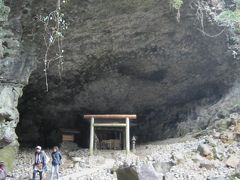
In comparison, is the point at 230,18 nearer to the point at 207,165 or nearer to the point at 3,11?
the point at 207,165

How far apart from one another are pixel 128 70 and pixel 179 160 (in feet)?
19.5

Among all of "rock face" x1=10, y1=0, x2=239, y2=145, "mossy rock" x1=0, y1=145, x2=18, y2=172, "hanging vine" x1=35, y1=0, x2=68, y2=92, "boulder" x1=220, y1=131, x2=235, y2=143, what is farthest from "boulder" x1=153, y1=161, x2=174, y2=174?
"rock face" x1=10, y1=0, x2=239, y2=145

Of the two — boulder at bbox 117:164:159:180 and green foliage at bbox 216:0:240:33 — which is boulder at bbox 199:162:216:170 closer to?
boulder at bbox 117:164:159:180

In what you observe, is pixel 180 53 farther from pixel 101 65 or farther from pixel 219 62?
pixel 101 65

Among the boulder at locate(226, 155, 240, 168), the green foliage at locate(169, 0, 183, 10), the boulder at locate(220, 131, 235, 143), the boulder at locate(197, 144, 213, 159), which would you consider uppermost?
the green foliage at locate(169, 0, 183, 10)

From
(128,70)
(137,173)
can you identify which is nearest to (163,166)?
(137,173)

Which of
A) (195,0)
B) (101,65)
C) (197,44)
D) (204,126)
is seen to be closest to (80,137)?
(101,65)

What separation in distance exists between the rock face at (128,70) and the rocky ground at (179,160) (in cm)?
241

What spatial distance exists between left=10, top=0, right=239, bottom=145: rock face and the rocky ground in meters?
2.41

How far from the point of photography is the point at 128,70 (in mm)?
16250

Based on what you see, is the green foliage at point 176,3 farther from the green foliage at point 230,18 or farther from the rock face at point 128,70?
the green foliage at point 230,18

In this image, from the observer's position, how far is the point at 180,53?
51.3ft

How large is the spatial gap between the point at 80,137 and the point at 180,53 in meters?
7.41

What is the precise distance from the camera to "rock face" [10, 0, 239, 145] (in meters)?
12.7
